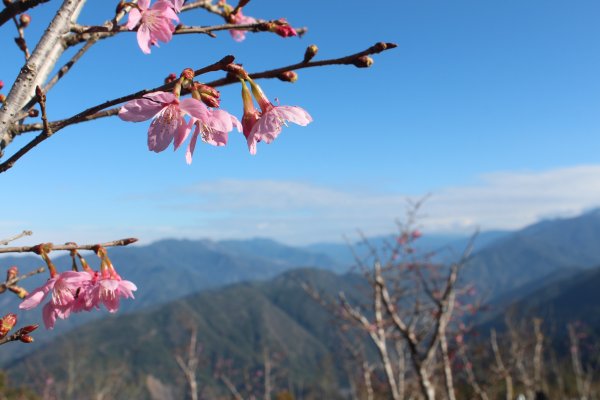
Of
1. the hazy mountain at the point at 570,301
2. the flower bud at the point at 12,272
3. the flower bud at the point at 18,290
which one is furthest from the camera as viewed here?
the hazy mountain at the point at 570,301

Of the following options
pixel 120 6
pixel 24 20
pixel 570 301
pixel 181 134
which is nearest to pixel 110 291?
pixel 181 134

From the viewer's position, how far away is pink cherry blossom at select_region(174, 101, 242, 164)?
104 cm

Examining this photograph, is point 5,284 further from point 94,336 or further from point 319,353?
point 319,353

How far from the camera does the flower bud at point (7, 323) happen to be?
4.39 feet

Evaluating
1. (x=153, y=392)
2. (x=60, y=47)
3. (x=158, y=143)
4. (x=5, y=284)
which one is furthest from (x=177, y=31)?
(x=153, y=392)

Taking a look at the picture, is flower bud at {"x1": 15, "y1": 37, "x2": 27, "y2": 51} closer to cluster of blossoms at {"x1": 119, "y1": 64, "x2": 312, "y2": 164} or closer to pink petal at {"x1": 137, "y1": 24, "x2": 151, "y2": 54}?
pink petal at {"x1": 137, "y1": 24, "x2": 151, "y2": 54}

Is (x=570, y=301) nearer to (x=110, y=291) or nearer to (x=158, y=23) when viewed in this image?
(x=110, y=291)

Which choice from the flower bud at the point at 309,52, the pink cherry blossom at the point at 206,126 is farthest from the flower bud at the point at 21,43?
the flower bud at the point at 309,52

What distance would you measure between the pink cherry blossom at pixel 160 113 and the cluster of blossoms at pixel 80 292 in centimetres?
38

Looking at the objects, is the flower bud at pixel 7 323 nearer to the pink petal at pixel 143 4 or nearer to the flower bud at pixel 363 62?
the pink petal at pixel 143 4

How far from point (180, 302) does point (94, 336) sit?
146 ft

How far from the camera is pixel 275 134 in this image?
1.21 metres

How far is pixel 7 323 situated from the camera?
139cm

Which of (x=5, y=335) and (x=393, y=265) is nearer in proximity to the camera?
(x=5, y=335)
